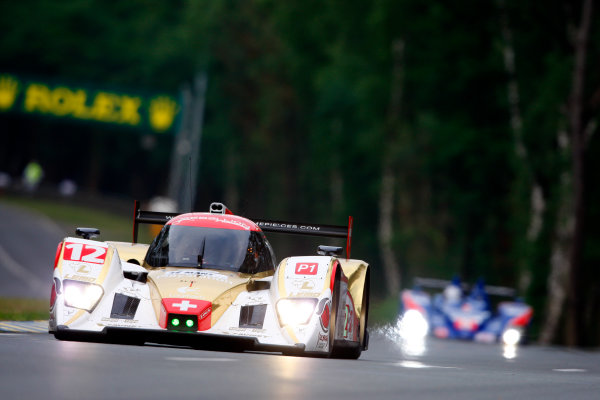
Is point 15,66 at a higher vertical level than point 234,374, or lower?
higher

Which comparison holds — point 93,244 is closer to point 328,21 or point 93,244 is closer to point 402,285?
point 402,285

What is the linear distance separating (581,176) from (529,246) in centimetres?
391

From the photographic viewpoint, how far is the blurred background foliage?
1380 inches

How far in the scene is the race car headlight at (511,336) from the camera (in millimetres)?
26172

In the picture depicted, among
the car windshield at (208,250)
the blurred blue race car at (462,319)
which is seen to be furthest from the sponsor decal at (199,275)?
the blurred blue race car at (462,319)


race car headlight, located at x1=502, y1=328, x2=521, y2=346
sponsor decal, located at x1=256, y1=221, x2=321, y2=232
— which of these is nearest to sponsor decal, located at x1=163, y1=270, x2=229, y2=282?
sponsor decal, located at x1=256, y1=221, x2=321, y2=232

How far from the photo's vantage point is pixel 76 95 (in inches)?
2771

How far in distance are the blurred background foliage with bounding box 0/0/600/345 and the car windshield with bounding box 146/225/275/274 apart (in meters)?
1.48

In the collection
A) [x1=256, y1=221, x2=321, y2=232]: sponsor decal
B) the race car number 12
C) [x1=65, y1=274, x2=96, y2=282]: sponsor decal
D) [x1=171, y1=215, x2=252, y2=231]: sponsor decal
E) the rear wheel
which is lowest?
the rear wheel

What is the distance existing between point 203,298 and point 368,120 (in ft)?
124

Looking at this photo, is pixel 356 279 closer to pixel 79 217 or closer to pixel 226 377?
pixel 226 377

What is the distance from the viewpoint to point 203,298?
11.1 m

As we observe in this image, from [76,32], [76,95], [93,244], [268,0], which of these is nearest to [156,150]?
[76,32]

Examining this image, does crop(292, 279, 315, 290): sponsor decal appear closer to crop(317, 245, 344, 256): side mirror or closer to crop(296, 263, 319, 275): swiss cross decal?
crop(296, 263, 319, 275): swiss cross decal
